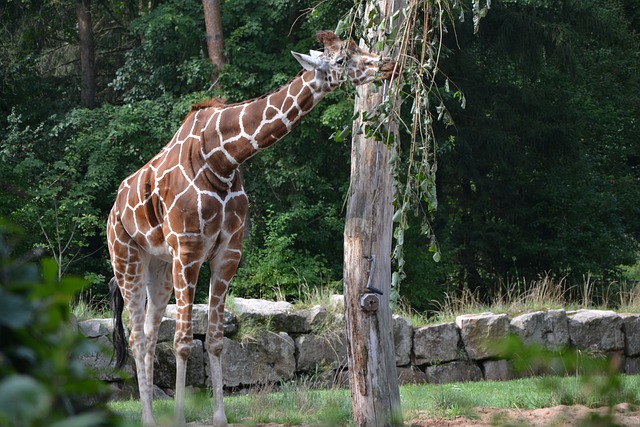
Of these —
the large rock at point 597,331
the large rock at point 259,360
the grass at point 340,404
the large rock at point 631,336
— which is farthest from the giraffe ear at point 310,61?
the large rock at point 631,336

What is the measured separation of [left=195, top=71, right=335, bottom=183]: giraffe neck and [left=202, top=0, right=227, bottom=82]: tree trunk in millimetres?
9874

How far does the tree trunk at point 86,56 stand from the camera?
744 inches

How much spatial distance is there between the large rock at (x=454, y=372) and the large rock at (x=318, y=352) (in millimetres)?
1270

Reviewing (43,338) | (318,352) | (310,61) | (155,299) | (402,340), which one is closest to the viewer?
(43,338)

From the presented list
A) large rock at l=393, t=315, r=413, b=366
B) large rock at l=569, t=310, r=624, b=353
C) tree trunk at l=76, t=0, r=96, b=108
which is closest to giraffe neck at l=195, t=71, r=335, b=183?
large rock at l=393, t=315, r=413, b=366

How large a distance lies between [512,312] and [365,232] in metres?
6.08

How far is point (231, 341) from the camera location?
10.7m

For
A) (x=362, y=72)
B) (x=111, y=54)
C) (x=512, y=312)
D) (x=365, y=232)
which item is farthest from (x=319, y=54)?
(x=111, y=54)

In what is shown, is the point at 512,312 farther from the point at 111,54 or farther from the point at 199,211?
the point at 111,54

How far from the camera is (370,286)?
6734mm

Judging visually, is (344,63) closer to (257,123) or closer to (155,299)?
(257,123)

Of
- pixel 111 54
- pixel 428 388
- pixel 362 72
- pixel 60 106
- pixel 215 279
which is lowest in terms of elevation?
pixel 428 388

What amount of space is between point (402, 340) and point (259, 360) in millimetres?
1847

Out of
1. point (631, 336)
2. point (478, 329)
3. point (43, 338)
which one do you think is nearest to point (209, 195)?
point (478, 329)
